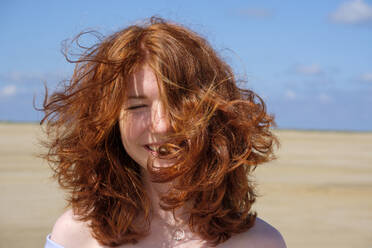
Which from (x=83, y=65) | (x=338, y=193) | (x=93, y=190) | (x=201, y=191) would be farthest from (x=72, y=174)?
(x=338, y=193)

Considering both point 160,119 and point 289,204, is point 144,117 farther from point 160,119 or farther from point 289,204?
point 289,204

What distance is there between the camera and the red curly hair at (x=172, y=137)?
1.69 metres

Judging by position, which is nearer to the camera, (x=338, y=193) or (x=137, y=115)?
(x=137, y=115)

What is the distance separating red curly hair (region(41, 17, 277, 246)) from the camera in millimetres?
1694

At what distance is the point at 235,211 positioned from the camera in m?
1.78

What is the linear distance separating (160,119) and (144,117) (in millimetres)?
57

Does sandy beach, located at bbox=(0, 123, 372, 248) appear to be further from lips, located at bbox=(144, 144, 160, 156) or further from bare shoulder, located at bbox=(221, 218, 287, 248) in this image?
bare shoulder, located at bbox=(221, 218, 287, 248)

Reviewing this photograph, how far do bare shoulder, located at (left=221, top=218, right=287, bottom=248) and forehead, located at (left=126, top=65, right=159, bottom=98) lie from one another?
591 mm

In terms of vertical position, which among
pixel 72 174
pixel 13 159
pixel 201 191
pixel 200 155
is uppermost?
pixel 200 155

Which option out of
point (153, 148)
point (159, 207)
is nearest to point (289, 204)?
point (159, 207)

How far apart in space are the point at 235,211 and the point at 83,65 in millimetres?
822

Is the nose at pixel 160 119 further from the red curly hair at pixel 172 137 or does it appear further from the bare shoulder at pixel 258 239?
the bare shoulder at pixel 258 239

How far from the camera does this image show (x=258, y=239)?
5.64ft

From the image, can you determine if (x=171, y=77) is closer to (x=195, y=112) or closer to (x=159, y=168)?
(x=195, y=112)
